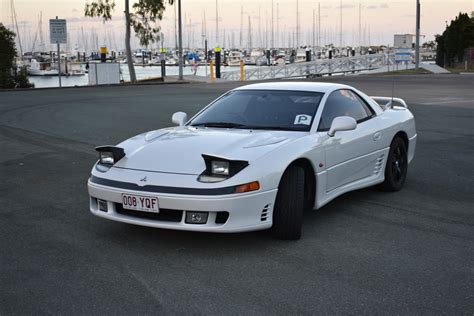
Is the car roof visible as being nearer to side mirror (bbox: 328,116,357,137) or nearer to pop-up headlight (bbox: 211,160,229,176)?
side mirror (bbox: 328,116,357,137)

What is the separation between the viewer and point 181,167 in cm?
525

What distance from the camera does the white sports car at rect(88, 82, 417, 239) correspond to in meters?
5.05

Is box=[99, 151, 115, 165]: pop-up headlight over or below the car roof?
below

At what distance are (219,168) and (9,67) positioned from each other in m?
29.5

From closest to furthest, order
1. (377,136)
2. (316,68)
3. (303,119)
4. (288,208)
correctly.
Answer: (288,208) < (303,119) < (377,136) < (316,68)

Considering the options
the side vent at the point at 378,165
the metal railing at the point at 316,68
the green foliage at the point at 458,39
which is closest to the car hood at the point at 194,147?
the side vent at the point at 378,165

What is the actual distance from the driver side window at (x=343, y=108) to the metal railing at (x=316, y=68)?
33.5 meters

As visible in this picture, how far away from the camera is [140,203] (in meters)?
5.13

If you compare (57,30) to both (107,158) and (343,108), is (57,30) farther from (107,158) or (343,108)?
(107,158)

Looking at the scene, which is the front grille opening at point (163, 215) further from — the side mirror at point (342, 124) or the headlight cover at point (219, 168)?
the side mirror at point (342, 124)

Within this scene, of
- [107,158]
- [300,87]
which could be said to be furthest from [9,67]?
[107,158]

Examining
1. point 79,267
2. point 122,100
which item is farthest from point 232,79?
point 79,267

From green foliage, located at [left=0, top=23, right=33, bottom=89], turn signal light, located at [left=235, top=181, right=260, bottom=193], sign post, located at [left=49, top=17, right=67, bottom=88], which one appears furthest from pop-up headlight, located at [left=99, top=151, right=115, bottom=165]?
green foliage, located at [left=0, top=23, right=33, bottom=89]

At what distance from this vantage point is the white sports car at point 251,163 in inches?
199
